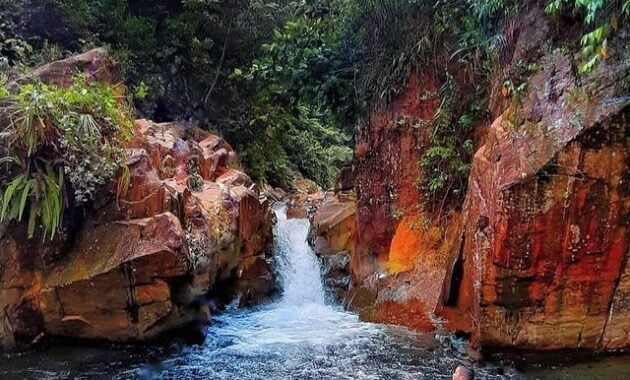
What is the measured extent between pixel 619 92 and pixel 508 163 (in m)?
1.21

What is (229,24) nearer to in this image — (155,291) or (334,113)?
(334,113)

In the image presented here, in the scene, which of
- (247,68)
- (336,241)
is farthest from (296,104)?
(247,68)

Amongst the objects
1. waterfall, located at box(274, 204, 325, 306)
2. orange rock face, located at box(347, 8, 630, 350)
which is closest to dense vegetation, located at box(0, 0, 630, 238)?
orange rock face, located at box(347, 8, 630, 350)

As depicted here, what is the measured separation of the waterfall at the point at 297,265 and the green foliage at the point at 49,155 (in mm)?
4456

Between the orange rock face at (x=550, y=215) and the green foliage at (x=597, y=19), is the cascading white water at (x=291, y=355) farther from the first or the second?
the green foliage at (x=597, y=19)

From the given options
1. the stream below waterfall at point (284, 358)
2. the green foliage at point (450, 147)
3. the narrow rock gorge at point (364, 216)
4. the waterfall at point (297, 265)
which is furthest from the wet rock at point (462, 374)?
the waterfall at point (297, 265)

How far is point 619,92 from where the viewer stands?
16.9 ft

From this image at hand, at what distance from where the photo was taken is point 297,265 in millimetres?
10445

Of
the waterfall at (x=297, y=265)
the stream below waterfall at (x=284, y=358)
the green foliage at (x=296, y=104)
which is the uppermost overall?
the green foliage at (x=296, y=104)

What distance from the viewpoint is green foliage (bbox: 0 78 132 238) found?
613 centimetres

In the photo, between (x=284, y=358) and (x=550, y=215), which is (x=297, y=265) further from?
(x=550, y=215)

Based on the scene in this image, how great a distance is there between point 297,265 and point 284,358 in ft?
14.4

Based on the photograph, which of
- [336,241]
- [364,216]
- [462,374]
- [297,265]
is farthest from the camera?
[297,265]

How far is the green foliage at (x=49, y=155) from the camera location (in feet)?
20.1
